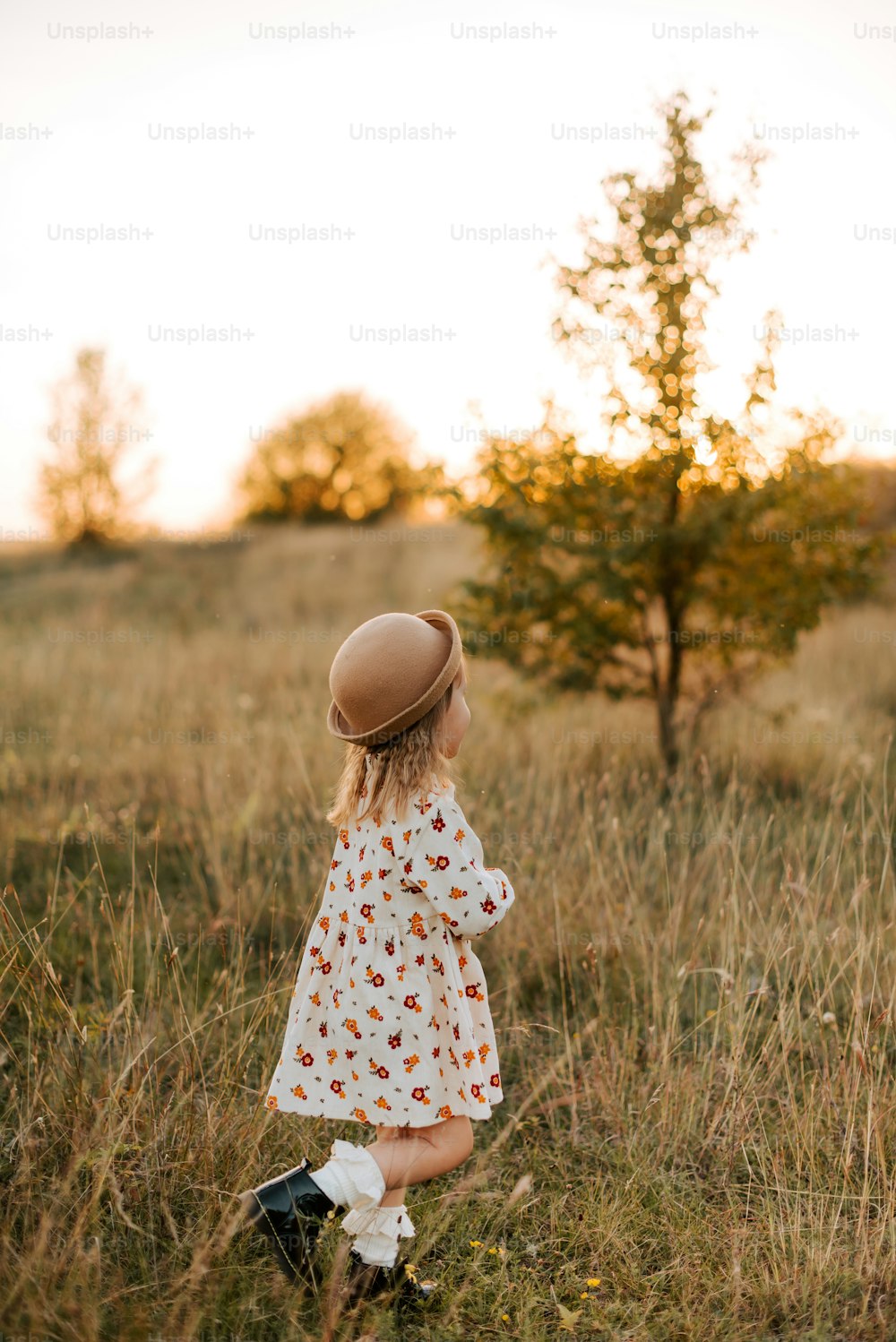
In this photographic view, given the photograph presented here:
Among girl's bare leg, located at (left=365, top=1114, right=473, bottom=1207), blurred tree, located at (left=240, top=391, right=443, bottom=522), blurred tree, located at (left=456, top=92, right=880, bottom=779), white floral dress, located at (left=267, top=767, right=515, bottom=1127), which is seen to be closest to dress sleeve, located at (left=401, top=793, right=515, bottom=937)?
white floral dress, located at (left=267, top=767, right=515, bottom=1127)

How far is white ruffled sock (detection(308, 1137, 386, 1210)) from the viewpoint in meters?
2.22

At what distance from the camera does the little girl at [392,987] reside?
223cm

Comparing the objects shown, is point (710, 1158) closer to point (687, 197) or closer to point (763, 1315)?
point (763, 1315)

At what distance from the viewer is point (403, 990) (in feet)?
7.47

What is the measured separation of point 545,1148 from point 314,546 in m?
18.1

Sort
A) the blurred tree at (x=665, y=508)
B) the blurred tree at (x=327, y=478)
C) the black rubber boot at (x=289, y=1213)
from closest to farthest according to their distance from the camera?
the black rubber boot at (x=289, y=1213)
the blurred tree at (x=665, y=508)
the blurred tree at (x=327, y=478)

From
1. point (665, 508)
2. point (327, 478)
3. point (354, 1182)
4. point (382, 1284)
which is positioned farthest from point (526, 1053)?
point (327, 478)

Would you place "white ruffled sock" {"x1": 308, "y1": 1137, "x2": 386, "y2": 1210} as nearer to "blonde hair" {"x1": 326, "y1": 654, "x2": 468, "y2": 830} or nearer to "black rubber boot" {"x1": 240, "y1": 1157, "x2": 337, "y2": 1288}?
"black rubber boot" {"x1": 240, "y1": 1157, "x2": 337, "y2": 1288}

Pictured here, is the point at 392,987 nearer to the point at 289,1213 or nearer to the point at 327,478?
the point at 289,1213

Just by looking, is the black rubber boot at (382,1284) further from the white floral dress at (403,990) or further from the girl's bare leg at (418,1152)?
the white floral dress at (403,990)

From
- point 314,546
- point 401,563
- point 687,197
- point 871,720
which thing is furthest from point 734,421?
point 314,546

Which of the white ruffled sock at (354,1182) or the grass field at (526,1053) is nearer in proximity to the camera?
the white ruffled sock at (354,1182)

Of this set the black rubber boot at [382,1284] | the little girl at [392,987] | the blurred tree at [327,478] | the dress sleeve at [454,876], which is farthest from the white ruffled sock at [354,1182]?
the blurred tree at [327,478]

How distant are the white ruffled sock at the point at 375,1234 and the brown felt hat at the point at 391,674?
1.11 m
